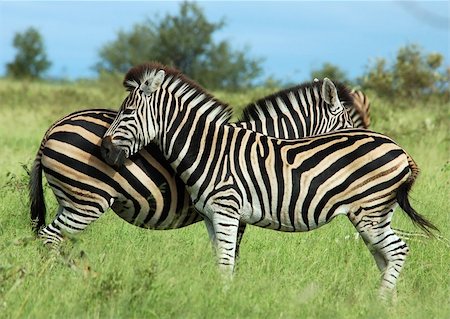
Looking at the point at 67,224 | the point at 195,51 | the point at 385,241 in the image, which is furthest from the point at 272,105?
the point at 195,51

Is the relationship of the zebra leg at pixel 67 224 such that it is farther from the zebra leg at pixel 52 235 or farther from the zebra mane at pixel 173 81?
the zebra mane at pixel 173 81

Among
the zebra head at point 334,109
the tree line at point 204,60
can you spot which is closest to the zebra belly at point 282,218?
the zebra head at point 334,109

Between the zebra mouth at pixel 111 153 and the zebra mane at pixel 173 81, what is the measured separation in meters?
0.56

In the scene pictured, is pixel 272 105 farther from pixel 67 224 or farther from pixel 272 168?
pixel 67 224

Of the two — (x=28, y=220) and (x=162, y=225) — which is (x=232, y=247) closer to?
(x=162, y=225)

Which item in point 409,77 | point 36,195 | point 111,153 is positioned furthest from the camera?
point 409,77

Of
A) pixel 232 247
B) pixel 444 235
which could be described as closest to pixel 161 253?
pixel 232 247

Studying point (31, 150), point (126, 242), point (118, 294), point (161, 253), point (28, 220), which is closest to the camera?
point (118, 294)

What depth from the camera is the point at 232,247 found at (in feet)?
20.5

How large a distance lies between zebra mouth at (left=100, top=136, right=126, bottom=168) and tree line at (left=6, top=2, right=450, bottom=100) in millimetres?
20600

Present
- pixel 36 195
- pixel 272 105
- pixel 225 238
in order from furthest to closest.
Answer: pixel 272 105 < pixel 36 195 < pixel 225 238

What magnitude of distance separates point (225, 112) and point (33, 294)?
2245mm

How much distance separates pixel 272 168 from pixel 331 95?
6.47 ft

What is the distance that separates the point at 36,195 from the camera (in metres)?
7.21
